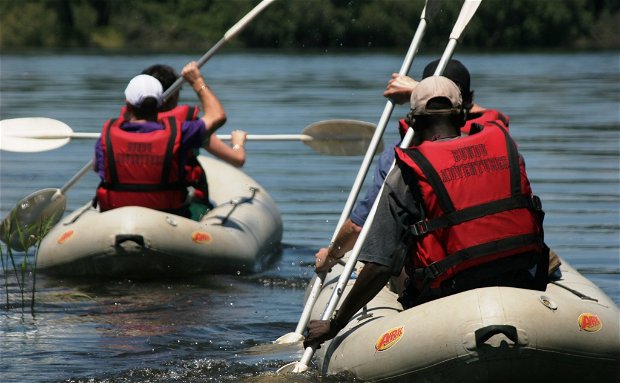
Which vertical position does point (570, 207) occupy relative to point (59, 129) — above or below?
below

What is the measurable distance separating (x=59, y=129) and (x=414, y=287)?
4.57 m

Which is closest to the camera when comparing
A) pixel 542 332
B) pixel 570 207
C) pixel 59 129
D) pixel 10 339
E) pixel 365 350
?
pixel 542 332

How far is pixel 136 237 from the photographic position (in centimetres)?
775

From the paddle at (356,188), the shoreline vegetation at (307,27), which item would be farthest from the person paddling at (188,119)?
the shoreline vegetation at (307,27)

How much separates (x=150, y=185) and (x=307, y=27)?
153 ft

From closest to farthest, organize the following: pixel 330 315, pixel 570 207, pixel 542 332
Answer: pixel 542 332, pixel 330 315, pixel 570 207

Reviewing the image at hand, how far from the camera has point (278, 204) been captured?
38.6 ft

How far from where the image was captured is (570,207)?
11.2 metres

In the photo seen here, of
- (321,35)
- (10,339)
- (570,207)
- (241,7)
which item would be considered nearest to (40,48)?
(241,7)

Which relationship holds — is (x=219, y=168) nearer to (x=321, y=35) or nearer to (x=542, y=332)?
(x=542, y=332)

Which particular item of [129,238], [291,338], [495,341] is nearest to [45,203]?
[129,238]

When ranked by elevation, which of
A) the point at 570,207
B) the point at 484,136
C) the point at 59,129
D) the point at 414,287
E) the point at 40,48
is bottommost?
the point at 40,48

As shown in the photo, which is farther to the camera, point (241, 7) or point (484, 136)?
point (241, 7)

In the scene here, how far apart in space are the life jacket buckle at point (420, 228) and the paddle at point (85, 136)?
168 inches
